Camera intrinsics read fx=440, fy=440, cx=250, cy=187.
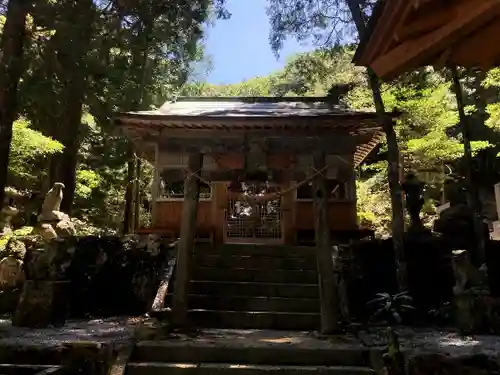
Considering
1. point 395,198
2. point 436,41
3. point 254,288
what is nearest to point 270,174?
point 254,288

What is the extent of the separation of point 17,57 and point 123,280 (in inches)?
183

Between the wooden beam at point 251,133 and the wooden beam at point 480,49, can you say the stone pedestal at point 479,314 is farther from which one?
the wooden beam at point 480,49

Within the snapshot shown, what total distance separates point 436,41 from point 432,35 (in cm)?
7

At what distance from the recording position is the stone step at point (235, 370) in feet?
16.8

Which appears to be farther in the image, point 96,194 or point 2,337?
point 96,194

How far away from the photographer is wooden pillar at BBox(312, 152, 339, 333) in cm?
666

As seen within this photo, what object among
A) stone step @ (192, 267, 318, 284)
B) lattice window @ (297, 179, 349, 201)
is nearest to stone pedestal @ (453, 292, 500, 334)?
stone step @ (192, 267, 318, 284)

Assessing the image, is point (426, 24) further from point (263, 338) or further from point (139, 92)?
point (139, 92)

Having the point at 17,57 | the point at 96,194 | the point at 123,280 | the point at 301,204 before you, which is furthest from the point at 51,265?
the point at 96,194

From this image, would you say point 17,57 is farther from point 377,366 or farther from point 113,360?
point 377,366

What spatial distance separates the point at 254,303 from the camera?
7.89m

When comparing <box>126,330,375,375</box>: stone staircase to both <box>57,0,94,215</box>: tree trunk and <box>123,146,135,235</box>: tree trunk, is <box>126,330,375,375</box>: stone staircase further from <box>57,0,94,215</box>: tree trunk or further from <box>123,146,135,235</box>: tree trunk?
<box>123,146,135,235</box>: tree trunk

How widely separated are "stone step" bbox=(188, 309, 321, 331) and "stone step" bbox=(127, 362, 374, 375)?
2.12 metres

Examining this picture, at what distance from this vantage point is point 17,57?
762 centimetres
